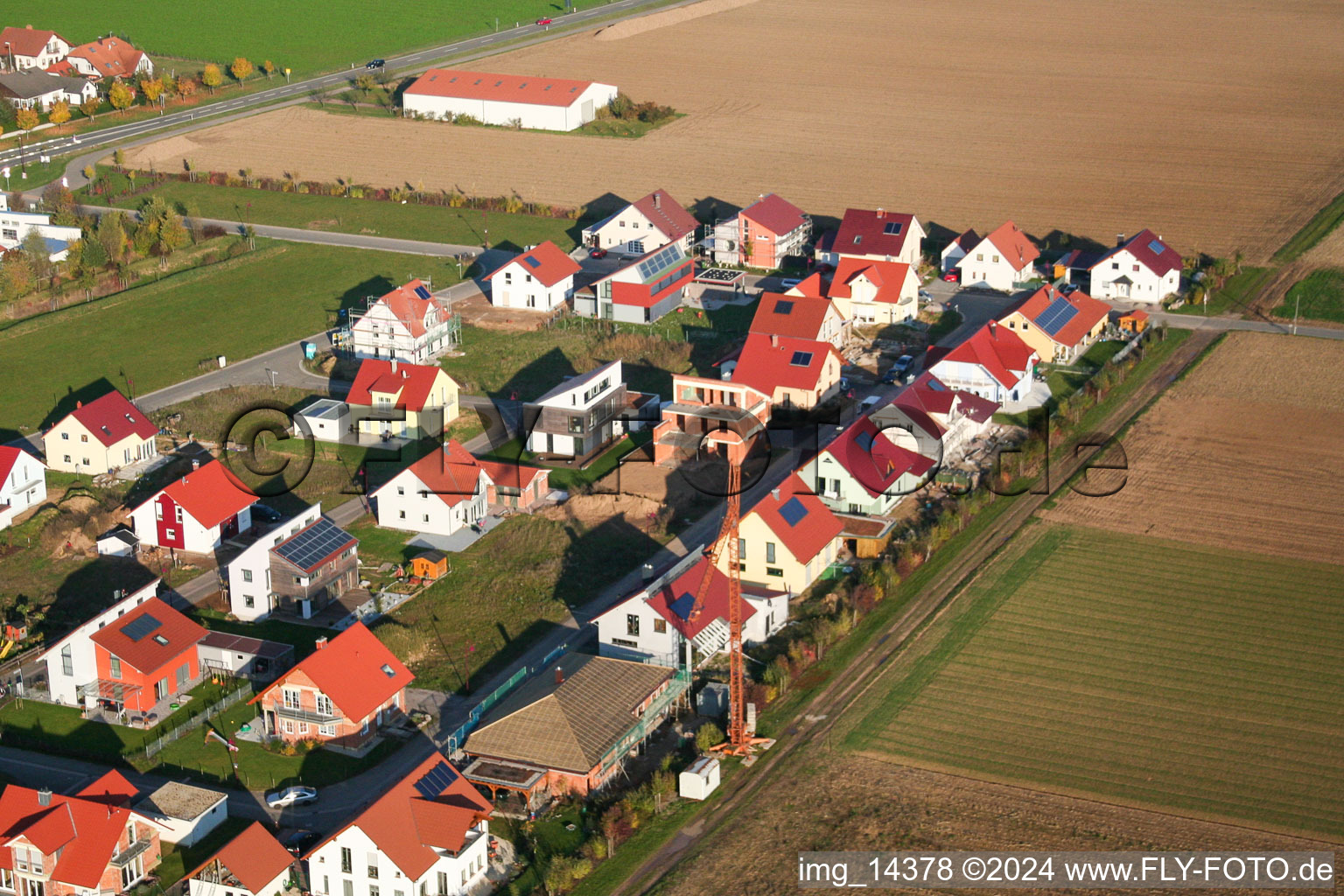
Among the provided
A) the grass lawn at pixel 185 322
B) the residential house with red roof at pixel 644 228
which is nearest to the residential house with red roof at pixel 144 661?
the grass lawn at pixel 185 322

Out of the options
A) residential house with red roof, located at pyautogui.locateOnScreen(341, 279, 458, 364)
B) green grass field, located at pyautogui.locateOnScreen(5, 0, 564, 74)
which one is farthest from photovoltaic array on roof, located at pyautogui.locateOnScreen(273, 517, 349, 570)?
green grass field, located at pyautogui.locateOnScreen(5, 0, 564, 74)

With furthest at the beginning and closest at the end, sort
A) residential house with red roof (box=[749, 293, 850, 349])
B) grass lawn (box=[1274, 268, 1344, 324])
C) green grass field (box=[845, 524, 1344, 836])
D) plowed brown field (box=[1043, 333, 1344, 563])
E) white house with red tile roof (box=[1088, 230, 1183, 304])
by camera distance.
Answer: white house with red tile roof (box=[1088, 230, 1183, 304])
grass lawn (box=[1274, 268, 1344, 324])
residential house with red roof (box=[749, 293, 850, 349])
plowed brown field (box=[1043, 333, 1344, 563])
green grass field (box=[845, 524, 1344, 836])

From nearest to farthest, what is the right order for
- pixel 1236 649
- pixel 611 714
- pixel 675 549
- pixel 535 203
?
pixel 611 714 → pixel 1236 649 → pixel 675 549 → pixel 535 203

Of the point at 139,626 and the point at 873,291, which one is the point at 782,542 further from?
the point at 873,291

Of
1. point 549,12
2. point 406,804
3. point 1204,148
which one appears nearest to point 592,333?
point 406,804

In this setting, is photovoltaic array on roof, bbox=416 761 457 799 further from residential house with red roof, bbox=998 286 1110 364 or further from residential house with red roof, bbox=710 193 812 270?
residential house with red roof, bbox=710 193 812 270

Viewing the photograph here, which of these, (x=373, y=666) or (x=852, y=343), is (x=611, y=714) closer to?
(x=373, y=666)
